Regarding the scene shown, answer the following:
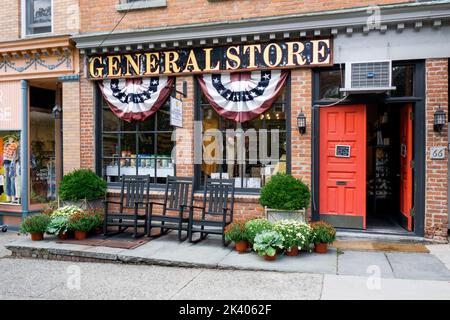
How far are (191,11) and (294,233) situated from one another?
5.14m

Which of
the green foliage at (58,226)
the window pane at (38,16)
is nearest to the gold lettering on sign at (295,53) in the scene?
the green foliage at (58,226)

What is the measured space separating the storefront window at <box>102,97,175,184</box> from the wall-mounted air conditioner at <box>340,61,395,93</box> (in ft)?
12.9

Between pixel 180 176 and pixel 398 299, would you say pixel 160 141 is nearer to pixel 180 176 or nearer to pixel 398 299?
pixel 180 176

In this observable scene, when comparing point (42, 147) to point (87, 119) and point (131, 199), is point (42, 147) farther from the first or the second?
point (131, 199)

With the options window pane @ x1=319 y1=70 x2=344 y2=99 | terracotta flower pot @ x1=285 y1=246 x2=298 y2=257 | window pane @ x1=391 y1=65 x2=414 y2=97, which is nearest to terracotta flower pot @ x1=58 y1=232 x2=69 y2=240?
terracotta flower pot @ x1=285 y1=246 x2=298 y2=257

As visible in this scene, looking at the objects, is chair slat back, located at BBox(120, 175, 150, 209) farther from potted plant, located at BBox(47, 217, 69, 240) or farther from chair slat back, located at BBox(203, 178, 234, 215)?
chair slat back, located at BBox(203, 178, 234, 215)

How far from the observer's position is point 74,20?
31.6 feet

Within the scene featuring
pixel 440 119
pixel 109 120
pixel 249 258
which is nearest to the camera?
pixel 249 258

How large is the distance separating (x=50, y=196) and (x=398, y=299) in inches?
355

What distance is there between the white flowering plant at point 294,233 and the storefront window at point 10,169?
23.1 feet

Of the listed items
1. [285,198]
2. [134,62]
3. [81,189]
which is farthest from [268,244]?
[134,62]

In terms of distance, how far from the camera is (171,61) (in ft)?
29.2

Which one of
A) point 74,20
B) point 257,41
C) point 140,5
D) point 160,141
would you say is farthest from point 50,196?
point 257,41

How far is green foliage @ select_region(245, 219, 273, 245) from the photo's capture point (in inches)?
266
